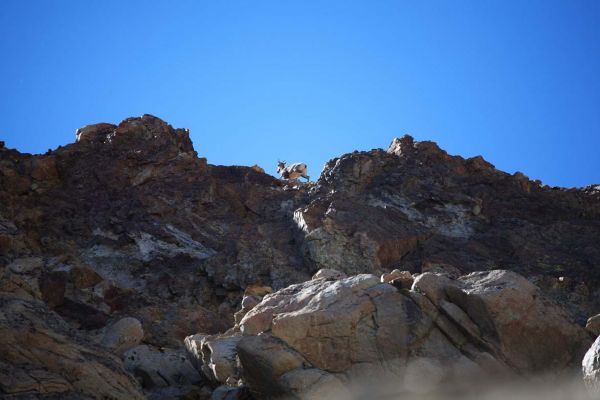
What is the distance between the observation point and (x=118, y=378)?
1223cm

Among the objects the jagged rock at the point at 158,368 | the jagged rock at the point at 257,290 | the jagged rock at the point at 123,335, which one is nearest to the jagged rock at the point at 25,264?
the jagged rock at the point at 123,335

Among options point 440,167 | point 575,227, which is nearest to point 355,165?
point 440,167

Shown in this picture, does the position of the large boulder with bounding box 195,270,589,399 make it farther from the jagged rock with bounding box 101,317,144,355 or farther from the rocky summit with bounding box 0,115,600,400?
the jagged rock with bounding box 101,317,144,355

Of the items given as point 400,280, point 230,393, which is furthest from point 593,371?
point 230,393

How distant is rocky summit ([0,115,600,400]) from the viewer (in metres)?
15.2

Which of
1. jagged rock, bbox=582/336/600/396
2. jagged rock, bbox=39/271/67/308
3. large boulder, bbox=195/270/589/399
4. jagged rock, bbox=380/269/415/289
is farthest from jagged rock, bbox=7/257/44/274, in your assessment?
jagged rock, bbox=582/336/600/396

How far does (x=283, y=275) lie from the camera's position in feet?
92.7

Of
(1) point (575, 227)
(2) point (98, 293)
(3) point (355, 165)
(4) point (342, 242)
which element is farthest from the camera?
(3) point (355, 165)

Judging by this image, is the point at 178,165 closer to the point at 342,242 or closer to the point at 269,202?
the point at 269,202

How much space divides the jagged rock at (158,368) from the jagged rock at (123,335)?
0.84m

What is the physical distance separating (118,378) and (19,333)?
196 centimetres

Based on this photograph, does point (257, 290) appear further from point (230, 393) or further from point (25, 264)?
point (230, 393)

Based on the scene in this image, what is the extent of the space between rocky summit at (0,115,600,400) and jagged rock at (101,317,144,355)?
0.07 m

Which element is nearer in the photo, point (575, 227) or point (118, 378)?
point (118, 378)
